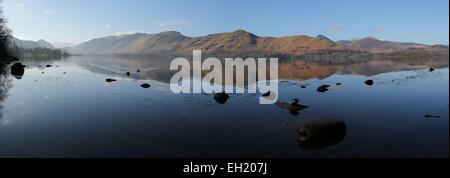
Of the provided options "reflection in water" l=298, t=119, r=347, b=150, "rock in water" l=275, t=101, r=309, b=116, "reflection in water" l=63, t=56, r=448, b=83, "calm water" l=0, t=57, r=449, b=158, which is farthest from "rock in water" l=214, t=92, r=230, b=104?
"reflection in water" l=63, t=56, r=448, b=83

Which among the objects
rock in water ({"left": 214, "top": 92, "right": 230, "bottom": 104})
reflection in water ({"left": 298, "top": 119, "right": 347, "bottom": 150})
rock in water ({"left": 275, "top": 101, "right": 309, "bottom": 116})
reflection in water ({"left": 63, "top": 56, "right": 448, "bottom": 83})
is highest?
reflection in water ({"left": 63, "top": 56, "right": 448, "bottom": 83})

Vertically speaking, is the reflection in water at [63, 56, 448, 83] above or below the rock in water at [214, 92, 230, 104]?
above

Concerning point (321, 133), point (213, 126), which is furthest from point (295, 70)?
point (321, 133)

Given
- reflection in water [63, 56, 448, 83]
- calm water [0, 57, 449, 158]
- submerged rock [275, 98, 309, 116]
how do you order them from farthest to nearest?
reflection in water [63, 56, 448, 83] → submerged rock [275, 98, 309, 116] → calm water [0, 57, 449, 158]

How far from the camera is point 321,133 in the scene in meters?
22.5

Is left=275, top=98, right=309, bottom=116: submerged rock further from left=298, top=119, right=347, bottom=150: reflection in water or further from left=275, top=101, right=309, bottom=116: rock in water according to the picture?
left=298, top=119, right=347, bottom=150: reflection in water

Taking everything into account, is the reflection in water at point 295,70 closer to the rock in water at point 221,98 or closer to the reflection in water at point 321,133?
the rock in water at point 221,98

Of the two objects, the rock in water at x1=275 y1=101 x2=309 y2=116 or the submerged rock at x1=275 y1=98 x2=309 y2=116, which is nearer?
the rock in water at x1=275 y1=101 x2=309 y2=116

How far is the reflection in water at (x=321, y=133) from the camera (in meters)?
21.6

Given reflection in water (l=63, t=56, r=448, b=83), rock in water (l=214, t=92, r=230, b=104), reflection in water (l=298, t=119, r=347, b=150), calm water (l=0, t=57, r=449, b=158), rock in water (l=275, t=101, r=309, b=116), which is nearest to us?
calm water (l=0, t=57, r=449, b=158)

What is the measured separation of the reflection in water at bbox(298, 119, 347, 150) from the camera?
2160 centimetres
